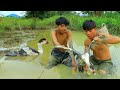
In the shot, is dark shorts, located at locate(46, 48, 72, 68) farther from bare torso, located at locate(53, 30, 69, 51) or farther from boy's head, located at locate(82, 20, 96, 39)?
boy's head, located at locate(82, 20, 96, 39)

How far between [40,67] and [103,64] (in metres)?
0.72

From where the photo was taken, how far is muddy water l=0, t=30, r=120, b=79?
327cm

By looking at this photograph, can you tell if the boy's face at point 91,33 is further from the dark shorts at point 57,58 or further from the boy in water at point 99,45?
the dark shorts at point 57,58

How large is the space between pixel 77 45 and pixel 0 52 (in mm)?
1020

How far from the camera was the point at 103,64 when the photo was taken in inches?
138

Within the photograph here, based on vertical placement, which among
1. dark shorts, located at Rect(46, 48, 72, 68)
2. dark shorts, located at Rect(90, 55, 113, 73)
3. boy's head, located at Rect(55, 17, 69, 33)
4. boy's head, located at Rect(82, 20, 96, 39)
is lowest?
dark shorts, located at Rect(90, 55, 113, 73)

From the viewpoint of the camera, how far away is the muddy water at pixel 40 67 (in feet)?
10.7

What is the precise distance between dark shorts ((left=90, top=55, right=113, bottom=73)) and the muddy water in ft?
0.27

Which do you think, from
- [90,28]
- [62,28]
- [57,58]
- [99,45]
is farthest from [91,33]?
[57,58]

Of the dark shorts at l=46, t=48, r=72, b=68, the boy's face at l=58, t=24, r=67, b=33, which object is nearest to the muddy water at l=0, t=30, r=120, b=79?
the dark shorts at l=46, t=48, r=72, b=68

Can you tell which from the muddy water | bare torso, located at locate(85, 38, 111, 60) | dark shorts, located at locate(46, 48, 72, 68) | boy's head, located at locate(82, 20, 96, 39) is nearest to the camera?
the muddy water

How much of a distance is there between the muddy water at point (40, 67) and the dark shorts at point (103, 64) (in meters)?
0.08

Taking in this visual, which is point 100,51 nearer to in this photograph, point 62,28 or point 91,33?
point 91,33

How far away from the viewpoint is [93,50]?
3557 mm
